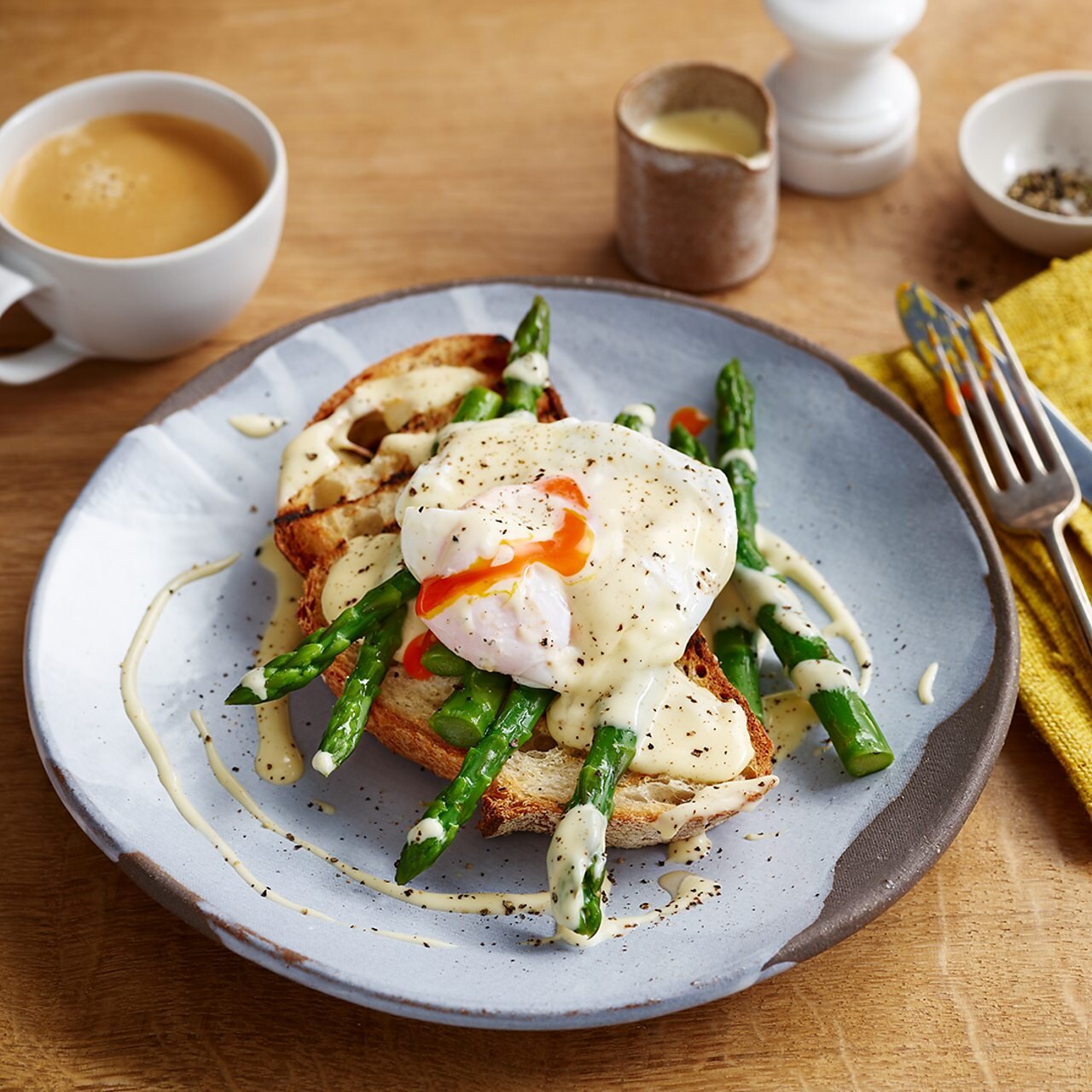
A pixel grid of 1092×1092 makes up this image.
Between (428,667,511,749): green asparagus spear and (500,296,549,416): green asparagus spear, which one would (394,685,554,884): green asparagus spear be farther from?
(500,296,549,416): green asparagus spear

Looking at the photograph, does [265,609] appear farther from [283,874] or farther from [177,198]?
[177,198]

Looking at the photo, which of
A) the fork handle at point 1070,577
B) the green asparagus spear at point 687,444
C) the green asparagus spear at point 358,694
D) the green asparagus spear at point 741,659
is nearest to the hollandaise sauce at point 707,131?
the green asparagus spear at point 687,444

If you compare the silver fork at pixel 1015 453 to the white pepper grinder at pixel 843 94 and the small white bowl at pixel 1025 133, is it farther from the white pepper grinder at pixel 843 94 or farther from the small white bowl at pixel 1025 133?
the white pepper grinder at pixel 843 94

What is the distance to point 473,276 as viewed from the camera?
4738 mm

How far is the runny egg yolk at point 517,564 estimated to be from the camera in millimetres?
3016

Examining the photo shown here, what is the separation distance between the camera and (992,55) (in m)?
5.57

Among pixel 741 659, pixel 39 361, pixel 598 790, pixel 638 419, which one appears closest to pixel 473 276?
pixel 638 419

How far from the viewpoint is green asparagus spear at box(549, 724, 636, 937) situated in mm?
2771

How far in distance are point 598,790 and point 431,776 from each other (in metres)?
0.58

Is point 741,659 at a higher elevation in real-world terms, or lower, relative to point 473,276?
higher

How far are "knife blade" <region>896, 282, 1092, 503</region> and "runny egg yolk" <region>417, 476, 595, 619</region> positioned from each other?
161 cm

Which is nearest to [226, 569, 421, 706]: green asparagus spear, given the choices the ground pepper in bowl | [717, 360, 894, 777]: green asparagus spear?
[717, 360, 894, 777]: green asparagus spear

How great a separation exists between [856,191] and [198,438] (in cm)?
273

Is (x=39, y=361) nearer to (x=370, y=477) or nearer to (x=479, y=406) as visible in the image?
(x=370, y=477)
